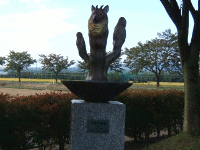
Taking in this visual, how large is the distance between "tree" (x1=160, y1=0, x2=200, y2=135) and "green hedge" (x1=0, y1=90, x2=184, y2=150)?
2.34 ft

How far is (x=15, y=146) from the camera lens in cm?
493

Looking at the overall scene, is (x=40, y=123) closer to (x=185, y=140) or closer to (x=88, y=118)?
(x=88, y=118)

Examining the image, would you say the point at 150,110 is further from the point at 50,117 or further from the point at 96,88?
the point at 96,88

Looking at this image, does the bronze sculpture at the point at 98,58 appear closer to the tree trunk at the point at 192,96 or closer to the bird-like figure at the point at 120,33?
the bird-like figure at the point at 120,33

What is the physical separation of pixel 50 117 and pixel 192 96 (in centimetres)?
348

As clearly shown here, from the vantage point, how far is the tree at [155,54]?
2809 cm

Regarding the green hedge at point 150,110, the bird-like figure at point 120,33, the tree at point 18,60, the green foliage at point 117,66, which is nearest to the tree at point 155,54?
the green foliage at point 117,66

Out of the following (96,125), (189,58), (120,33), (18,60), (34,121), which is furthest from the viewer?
(18,60)

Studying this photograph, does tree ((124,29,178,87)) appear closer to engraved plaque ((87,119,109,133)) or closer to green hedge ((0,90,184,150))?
green hedge ((0,90,184,150))

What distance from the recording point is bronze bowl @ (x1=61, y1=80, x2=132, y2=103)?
378cm

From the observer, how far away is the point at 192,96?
6328mm

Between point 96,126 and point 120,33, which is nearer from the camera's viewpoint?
point 96,126

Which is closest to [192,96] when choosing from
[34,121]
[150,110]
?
[150,110]

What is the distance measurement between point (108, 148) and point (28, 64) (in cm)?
3593
